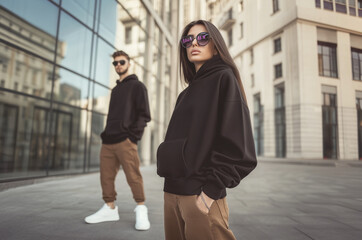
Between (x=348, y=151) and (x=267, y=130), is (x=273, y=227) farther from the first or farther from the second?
(x=267, y=130)

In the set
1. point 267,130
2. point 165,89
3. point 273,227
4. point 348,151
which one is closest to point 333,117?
point 348,151

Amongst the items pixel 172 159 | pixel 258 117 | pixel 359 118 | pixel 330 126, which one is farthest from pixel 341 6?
pixel 258 117

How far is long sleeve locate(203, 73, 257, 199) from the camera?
113 centimetres

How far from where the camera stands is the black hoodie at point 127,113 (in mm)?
3107

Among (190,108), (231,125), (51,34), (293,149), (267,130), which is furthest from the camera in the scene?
(267,130)

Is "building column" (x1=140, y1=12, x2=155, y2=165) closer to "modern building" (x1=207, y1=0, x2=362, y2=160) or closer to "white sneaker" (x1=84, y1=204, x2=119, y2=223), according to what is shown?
"modern building" (x1=207, y1=0, x2=362, y2=160)

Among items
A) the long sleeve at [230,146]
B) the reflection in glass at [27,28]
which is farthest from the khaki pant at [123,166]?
the reflection in glass at [27,28]

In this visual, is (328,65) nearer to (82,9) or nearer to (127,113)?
(127,113)

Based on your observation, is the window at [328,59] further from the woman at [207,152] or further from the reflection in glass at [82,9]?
the reflection in glass at [82,9]

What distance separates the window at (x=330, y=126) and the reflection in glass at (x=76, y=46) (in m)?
9.14

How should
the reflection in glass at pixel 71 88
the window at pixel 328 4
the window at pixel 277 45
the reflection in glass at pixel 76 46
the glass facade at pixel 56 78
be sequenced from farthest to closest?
the reflection in glass at pixel 71 88 → the reflection in glass at pixel 76 46 → the glass facade at pixel 56 78 → the window at pixel 277 45 → the window at pixel 328 4

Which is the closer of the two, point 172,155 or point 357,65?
point 172,155

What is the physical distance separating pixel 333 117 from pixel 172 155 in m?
3.13

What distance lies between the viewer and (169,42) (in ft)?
65.8
